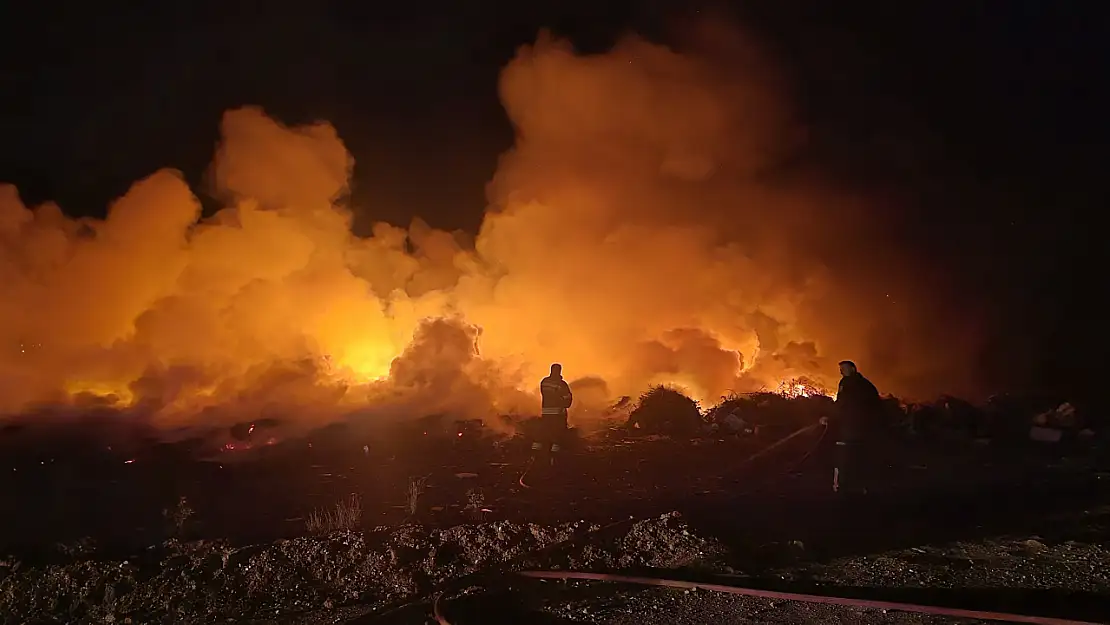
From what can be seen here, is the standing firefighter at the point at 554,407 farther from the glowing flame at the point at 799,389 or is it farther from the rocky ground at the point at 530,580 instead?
the glowing flame at the point at 799,389

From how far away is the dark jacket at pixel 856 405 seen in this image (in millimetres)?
10492

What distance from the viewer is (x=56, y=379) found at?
17875 mm

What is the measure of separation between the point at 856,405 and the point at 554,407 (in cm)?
452

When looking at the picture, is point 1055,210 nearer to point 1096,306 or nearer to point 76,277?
point 1096,306

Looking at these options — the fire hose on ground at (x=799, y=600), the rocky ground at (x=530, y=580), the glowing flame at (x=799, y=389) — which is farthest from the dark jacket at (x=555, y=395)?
the glowing flame at (x=799, y=389)

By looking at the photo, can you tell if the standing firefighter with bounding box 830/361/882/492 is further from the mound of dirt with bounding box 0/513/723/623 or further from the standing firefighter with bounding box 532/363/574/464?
the standing firefighter with bounding box 532/363/574/464

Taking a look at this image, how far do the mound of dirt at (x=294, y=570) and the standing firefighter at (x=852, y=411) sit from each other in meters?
2.95

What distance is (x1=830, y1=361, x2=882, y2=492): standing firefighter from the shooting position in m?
10.5

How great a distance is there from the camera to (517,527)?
895 cm

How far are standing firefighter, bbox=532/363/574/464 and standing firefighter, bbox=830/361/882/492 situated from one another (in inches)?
163

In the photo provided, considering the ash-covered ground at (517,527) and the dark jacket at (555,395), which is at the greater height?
the dark jacket at (555,395)

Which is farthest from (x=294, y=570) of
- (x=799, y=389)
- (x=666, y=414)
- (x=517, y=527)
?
(x=799, y=389)

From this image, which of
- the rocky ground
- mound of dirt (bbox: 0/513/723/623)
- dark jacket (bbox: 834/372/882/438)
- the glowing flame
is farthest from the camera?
the glowing flame

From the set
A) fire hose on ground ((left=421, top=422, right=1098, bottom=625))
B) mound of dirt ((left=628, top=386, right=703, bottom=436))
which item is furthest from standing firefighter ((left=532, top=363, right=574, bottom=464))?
fire hose on ground ((left=421, top=422, right=1098, bottom=625))
